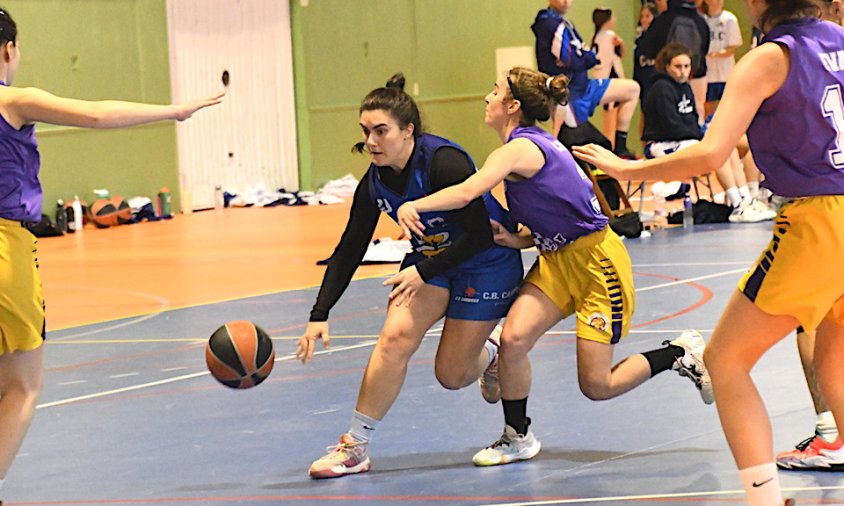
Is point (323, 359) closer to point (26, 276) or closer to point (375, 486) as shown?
point (375, 486)

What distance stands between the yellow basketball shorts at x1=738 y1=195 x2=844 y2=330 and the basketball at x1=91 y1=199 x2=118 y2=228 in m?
12.0

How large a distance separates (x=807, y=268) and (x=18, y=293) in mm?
2563

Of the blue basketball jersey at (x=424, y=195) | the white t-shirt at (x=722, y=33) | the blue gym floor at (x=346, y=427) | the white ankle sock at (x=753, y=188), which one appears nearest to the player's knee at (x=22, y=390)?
the blue gym floor at (x=346, y=427)

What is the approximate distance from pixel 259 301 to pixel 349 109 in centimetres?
956

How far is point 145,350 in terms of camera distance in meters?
8.05

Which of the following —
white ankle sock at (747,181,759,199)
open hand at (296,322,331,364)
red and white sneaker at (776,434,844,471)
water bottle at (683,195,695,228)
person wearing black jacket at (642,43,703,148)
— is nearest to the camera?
red and white sneaker at (776,434,844,471)

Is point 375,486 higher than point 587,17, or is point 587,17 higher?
point 587,17

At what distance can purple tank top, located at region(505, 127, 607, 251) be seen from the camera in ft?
17.7

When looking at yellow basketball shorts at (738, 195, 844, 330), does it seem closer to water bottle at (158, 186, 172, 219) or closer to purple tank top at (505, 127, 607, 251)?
purple tank top at (505, 127, 607, 251)

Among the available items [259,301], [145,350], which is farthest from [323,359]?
[259,301]

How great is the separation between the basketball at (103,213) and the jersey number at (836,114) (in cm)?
1210

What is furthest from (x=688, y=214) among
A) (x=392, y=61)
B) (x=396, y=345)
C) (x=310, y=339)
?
(x=310, y=339)

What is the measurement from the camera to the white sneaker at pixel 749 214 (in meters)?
12.8

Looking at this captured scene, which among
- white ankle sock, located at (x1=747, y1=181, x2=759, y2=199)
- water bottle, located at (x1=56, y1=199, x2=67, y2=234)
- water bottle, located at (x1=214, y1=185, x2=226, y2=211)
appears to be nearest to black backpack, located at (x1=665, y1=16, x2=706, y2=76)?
white ankle sock, located at (x1=747, y1=181, x2=759, y2=199)
